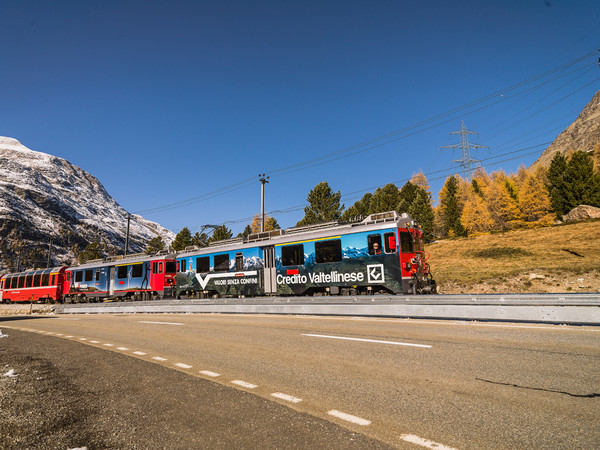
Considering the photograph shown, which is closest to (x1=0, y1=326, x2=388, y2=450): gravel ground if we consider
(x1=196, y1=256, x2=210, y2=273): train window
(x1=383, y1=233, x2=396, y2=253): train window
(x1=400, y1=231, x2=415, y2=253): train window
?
(x1=383, y1=233, x2=396, y2=253): train window

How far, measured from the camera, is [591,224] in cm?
3678

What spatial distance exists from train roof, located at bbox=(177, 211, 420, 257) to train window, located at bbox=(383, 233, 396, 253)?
41 centimetres

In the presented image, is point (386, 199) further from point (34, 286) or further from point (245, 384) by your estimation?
point (245, 384)

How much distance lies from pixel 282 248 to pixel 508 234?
1449 inches

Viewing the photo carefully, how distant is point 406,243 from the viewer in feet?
50.7

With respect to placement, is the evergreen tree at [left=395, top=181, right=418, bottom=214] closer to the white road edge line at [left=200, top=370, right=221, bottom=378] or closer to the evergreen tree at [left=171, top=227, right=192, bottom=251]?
the evergreen tree at [left=171, top=227, right=192, bottom=251]

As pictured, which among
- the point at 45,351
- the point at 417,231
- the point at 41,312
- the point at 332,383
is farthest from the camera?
the point at 41,312

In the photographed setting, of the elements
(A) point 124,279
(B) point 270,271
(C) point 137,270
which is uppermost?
(C) point 137,270

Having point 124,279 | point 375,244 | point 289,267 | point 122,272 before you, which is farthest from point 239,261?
point 122,272

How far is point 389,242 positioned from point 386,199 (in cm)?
3745

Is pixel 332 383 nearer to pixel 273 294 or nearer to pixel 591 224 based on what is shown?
pixel 273 294

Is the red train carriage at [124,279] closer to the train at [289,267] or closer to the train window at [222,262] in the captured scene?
the train at [289,267]

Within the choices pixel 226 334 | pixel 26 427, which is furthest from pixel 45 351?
pixel 26 427

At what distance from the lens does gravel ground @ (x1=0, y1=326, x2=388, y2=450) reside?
2992mm
